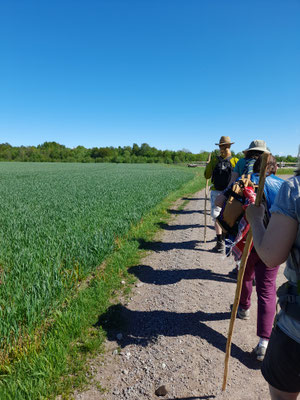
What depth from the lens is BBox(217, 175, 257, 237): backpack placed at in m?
2.42

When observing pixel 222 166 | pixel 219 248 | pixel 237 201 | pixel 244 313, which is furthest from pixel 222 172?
pixel 244 313

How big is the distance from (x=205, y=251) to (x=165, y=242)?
3.92 feet

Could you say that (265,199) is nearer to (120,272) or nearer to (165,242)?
(120,272)

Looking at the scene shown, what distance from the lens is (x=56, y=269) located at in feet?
11.4

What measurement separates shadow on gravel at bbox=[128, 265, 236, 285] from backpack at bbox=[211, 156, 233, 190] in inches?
74.3

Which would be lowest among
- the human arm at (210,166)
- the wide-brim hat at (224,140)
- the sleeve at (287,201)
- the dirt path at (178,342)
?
the dirt path at (178,342)

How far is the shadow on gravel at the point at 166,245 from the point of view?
6.12m

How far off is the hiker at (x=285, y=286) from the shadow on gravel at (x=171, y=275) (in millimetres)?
3077

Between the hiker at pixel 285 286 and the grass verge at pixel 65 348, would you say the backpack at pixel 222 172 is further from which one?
the hiker at pixel 285 286

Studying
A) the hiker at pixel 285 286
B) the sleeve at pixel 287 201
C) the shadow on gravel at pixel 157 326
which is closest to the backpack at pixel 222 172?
the shadow on gravel at pixel 157 326

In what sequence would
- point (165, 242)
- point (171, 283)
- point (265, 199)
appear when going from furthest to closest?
point (165, 242)
point (171, 283)
point (265, 199)

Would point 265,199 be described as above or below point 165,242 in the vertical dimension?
above

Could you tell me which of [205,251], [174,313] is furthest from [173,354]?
[205,251]

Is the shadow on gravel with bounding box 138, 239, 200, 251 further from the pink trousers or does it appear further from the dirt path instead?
the pink trousers
